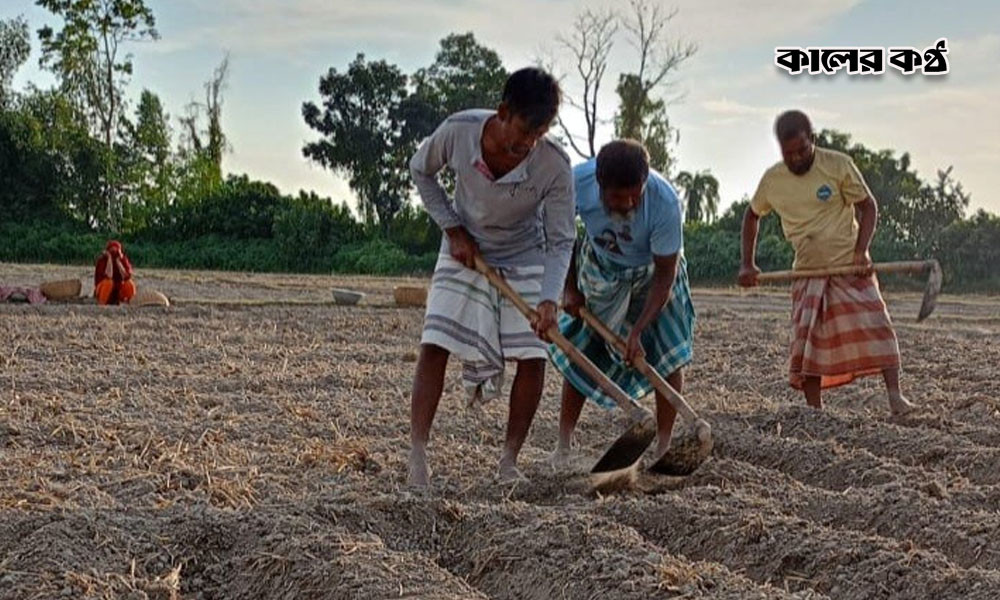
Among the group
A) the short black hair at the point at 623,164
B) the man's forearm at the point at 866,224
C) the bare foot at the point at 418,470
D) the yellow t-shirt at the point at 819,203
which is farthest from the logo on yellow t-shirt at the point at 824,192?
the bare foot at the point at 418,470

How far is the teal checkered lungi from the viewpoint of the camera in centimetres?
445

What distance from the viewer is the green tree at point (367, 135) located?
97.5 ft

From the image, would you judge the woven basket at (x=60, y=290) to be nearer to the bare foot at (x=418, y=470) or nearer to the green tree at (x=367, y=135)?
the bare foot at (x=418, y=470)

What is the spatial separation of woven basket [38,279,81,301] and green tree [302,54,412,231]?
18191 millimetres

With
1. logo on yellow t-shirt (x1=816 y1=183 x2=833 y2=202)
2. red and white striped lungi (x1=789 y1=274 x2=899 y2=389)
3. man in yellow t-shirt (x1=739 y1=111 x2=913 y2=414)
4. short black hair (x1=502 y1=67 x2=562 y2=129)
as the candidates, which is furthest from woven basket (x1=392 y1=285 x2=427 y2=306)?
short black hair (x1=502 y1=67 x2=562 y2=129)

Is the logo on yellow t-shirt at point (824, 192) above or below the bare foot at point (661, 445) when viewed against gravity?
above

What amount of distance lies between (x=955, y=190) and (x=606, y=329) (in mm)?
22293

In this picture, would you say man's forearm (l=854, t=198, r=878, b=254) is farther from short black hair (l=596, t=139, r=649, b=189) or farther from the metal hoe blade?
short black hair (l=596, t=139, r=649, b=189)

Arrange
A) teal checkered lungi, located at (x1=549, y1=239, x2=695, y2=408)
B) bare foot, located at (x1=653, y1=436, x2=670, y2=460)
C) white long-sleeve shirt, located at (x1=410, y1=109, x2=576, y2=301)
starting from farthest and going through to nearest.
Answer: bare foot, located at (x1=653, y1=436, x2=670, y2=460), teal checkered lungi, located at (x1=549, y1=239, x2=695, y2=408), white long-sleeve shirt, located at (x1=410, y1=109, x2=576, y2=301)

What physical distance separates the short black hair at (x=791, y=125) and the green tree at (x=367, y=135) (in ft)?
79.2

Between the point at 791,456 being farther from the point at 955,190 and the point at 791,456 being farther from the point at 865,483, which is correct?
the point at 955,190

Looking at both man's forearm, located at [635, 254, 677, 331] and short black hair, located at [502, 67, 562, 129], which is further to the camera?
man's forearm, located at [635, 254, 677, 331]

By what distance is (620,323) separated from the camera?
4.49 metres

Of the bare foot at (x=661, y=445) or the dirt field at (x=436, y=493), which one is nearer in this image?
the dirt field at (x=436, y=493)
